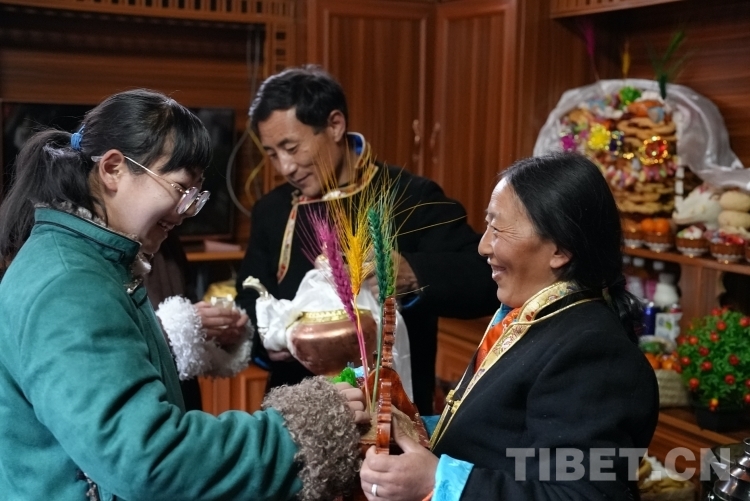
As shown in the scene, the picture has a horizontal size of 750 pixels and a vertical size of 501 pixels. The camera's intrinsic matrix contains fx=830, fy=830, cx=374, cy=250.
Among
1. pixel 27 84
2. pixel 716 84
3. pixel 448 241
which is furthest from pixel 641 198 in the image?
pixel 27 84

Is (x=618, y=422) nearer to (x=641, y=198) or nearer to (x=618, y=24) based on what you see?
(x=641, y=198)

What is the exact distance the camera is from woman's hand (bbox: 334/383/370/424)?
1196mm

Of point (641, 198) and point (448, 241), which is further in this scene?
point (641, 198)

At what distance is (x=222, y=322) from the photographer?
187cm

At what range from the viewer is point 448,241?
2043 mm

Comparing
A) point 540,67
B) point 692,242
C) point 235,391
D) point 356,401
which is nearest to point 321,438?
point 356,401

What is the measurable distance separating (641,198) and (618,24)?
87cm

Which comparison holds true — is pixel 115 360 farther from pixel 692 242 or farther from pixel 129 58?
pixel 129 58

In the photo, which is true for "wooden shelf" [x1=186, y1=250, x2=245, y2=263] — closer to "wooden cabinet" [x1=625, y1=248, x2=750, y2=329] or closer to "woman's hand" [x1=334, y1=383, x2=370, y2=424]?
"wooden cabinet" [x1=625, y1=248, x2=750, y2=329]

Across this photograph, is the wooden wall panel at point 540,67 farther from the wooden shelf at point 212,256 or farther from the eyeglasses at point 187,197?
the eyeglasses at point 187,197

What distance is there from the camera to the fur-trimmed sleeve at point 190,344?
175 centimetres

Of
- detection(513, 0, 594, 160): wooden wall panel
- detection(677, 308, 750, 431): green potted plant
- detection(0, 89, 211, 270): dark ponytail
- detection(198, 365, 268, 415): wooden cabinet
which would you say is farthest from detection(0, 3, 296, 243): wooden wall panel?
detection(0, 89, 211, 270): dark ponytail

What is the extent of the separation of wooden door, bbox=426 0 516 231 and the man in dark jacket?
1.34m

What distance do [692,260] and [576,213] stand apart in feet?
5.46
